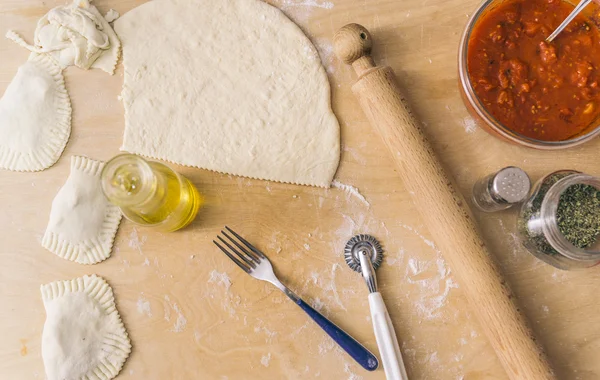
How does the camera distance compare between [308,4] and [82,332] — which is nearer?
[82,332]

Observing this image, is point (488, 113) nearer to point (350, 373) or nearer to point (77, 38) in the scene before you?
point (350, 373)

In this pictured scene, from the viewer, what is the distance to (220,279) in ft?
4.83

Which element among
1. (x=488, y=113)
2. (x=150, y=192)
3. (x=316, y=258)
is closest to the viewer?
(x=150, y=192)

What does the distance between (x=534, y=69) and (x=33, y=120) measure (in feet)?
5.15

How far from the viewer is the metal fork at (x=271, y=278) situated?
1397mm

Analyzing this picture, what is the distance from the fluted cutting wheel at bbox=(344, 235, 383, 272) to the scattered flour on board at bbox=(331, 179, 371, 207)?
0.12 meters

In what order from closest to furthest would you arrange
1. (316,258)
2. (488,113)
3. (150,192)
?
(150,192) → (488,113) → (316,258)

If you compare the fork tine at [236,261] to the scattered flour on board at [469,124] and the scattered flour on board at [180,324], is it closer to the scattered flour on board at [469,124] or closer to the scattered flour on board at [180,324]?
the scattered flour on board at [180,324]

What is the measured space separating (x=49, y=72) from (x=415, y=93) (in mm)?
1201

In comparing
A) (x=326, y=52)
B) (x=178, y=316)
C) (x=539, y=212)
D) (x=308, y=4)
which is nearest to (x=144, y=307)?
(x=178, y=316)

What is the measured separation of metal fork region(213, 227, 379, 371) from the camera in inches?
55.0

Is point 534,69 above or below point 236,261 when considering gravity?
above

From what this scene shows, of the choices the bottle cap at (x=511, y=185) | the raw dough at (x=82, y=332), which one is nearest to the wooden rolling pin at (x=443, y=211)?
the bottle cap at (x=511, y=185)

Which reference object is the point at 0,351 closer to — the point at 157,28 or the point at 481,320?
the point at 157,28
